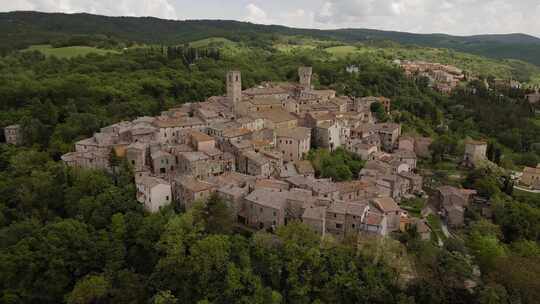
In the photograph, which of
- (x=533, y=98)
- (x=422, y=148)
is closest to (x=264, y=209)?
(x=422, y=148)

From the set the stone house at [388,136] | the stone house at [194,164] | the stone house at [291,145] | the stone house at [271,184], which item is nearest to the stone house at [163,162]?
the stone house at [194,164]

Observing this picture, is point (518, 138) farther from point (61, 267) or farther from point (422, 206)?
point (61, 267)

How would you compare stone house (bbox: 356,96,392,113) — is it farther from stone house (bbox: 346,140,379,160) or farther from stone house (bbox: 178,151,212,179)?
stone house (bbox: 178,151,212,179)

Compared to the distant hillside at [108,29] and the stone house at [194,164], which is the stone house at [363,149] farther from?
the distant hillside at [108,29]

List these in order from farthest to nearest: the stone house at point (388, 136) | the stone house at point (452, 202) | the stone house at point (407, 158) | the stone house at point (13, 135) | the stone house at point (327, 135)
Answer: the stone house at point (388, 136) → the stone house at point (13, 135) → the stone house at point (327, 135) → the stone house at point (407, 158) → the stone house at point (452, 202)

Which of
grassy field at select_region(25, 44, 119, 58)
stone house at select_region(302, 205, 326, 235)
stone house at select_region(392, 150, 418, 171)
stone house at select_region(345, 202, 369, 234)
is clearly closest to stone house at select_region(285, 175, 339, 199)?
stone house at select_region(345, 202, 369, 234)

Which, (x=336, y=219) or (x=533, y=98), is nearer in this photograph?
(x=336, y=219)

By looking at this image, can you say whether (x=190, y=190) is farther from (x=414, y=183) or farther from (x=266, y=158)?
(x=414, y=183)
